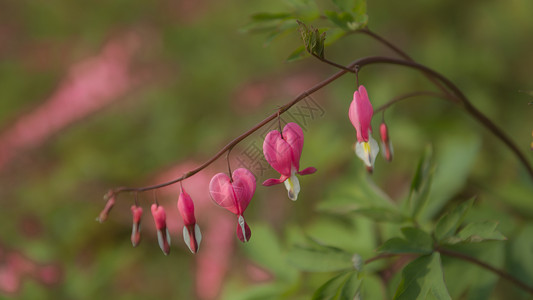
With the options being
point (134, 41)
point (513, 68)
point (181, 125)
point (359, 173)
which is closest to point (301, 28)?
point (359, 173)

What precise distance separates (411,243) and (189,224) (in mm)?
464

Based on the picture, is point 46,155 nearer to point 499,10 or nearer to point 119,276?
point 119,276

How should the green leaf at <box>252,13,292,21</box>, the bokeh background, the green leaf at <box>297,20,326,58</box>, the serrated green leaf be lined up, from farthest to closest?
the bokeh background, the green leaf at <box>252,13,292,21</box>, the serrated green leaf, the green leaf at <box>297,20,326,58</box>

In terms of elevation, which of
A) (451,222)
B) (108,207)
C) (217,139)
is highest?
(108,207)

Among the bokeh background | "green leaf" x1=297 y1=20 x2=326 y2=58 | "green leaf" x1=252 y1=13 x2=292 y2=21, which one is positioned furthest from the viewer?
the bokeh background

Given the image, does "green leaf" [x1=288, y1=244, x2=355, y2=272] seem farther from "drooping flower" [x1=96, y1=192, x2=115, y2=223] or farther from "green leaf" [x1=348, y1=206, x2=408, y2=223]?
"drooping flower" [x1=96, y1=192, x2=115, y2=223]

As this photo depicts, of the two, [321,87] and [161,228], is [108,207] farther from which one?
[321,87]

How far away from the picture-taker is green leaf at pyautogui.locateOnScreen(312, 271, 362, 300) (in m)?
0.94

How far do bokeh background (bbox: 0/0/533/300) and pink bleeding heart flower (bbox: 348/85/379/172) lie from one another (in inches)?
12.8

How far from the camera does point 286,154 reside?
814 mm

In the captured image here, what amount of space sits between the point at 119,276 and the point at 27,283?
73 cm

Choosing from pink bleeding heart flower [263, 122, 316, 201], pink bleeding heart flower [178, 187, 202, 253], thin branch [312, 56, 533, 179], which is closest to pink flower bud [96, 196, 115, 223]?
pink bleeding heart flower [178, 187, 202, 253]

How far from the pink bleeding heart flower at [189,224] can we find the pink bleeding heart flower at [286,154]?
0.16 metres

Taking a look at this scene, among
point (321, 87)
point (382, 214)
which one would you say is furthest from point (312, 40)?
point (382, 214)
